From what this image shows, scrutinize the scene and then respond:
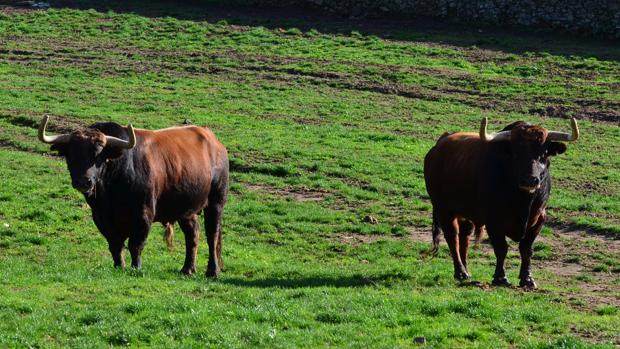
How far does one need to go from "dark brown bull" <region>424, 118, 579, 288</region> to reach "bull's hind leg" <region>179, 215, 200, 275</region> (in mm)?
3984

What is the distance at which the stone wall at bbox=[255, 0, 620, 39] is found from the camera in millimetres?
45156

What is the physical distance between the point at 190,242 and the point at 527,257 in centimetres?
522

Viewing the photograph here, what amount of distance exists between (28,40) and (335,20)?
1177cm

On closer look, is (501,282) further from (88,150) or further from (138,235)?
(88,150)

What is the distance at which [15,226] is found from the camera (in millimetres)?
22703

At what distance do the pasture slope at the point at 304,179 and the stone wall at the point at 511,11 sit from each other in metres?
0.92

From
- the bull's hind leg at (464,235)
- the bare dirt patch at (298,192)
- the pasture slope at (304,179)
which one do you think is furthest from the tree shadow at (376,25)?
the bull's hind leg at (464,235)

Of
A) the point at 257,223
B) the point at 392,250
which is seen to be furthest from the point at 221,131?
the point at 392,250

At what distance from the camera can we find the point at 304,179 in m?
27.4

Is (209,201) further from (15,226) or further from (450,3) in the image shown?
(450,3)

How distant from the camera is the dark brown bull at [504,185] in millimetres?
17828

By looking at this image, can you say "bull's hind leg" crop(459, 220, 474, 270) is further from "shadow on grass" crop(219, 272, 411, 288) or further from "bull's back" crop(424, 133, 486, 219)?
"shadow on grass" crop(219, 272, 411, 288)

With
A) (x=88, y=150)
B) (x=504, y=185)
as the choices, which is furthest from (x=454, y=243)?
(x=88, y=150)

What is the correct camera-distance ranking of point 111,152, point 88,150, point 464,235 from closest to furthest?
point 88,150 → point 111,152 → point 464,235
